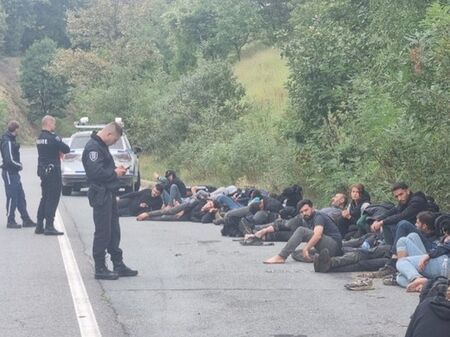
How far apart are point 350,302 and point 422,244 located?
1827mm

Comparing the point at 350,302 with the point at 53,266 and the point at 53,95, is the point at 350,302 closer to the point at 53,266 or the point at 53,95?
the point at 53,266

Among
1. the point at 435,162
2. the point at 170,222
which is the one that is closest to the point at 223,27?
the point at 170,222

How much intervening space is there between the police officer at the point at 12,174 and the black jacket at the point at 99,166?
5511 mm

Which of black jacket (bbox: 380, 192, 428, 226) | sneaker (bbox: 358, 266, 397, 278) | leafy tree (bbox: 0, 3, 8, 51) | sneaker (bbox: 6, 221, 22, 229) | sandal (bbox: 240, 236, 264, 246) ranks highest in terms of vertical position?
leafy tree (bbox: 0, 3, 8, 51)

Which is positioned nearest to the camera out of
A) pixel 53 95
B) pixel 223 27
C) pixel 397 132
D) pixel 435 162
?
pixel 435 162

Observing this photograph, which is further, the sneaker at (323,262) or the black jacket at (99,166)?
the sneaker at (323,262)

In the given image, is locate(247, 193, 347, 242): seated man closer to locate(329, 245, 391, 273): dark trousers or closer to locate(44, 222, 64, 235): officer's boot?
locate(329, 245, 391, 273): dark trousers

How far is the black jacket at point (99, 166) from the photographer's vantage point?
10391 millimetres

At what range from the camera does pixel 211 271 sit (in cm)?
1127

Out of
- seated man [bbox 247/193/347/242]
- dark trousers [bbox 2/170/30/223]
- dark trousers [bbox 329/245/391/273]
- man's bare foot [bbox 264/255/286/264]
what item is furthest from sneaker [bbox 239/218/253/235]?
dark trousers [bbox 2/170/30/223]

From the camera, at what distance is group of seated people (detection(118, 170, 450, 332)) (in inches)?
404

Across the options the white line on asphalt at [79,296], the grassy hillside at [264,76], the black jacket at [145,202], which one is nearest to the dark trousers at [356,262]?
the white line on asphalt at [79,296]

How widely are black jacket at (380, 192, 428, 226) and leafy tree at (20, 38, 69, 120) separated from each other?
68.7 meters

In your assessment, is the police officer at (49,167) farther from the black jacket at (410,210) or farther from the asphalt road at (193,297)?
the black jacket at (410,210)
